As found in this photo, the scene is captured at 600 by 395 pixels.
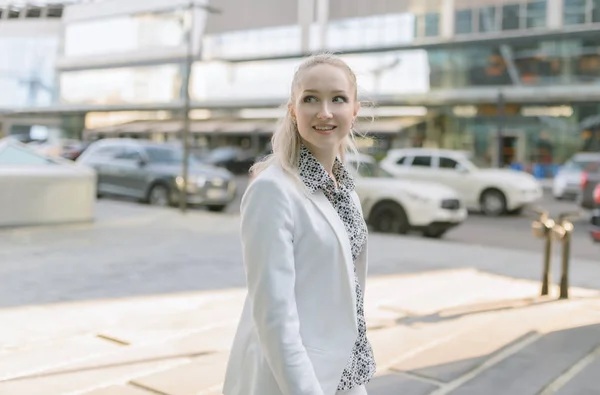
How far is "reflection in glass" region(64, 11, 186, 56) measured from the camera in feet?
184

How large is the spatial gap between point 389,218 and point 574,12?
91.3 ft

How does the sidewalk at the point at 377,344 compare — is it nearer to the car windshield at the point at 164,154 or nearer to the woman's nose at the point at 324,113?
the woman's nose at the point at 324,113

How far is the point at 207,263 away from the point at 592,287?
4.13m

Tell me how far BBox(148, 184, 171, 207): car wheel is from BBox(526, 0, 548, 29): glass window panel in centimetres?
2708

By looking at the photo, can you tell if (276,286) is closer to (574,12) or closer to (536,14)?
(574,12)

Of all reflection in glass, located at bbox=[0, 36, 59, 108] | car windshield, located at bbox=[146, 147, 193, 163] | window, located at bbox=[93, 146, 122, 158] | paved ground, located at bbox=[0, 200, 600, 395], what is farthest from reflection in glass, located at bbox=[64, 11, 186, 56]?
paved ground, located at bbox=[0, 200, 600, 395]

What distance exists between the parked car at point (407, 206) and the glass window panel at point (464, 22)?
95.1ft

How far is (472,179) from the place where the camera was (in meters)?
16.6

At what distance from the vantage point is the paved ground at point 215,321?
394cm

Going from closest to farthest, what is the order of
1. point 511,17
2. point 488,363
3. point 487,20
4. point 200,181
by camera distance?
point 488,363, point 200,181, point 511,17, point 487,20

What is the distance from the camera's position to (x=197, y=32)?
52.6 meters

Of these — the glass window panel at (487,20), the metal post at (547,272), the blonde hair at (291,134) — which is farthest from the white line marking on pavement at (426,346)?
the glass window panel at (487,20)

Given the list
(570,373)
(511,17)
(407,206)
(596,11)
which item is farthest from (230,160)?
(570,373)

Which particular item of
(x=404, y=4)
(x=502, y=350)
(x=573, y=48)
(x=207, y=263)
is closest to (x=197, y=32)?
(x=404, y=4)
